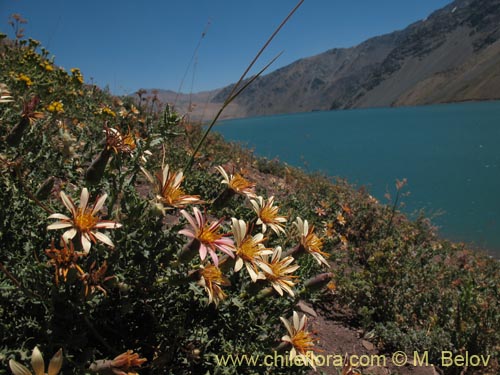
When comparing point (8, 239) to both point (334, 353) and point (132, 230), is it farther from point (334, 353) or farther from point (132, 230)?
point (334, 353)

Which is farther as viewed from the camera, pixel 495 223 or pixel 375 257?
pixel 495 223

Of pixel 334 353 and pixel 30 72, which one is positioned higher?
pixel 30 72

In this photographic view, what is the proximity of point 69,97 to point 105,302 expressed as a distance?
118 inches

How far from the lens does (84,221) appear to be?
1.22 metres

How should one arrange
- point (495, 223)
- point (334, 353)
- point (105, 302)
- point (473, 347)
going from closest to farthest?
point (105, 302) < point (334, 353) < point (473, 347) < point (495, 223)

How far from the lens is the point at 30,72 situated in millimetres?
3918

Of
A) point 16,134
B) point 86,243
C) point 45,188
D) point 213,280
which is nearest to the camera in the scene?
point 86,243

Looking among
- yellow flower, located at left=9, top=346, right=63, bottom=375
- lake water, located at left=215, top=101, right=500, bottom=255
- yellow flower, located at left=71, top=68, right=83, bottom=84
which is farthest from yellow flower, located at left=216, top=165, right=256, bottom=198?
lake water, located at left=215, top=101, right=500, bottom=255

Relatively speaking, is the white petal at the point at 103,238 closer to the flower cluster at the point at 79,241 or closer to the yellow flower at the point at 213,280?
the flower cluster at the point at 79,241

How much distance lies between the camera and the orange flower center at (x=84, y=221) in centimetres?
120

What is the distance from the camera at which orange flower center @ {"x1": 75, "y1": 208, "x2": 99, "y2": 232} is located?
1.20 m

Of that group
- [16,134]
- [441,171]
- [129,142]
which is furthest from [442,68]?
[16,134]

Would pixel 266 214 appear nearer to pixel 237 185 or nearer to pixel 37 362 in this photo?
pixel 237 185

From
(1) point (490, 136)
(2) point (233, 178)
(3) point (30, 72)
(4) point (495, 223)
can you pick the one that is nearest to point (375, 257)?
(2) point (233, 178)
